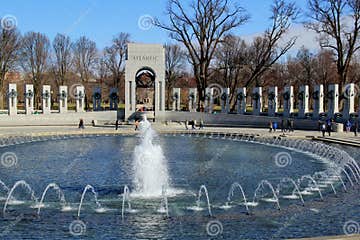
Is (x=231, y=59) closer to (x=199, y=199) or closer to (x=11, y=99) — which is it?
(x=11, y=99)

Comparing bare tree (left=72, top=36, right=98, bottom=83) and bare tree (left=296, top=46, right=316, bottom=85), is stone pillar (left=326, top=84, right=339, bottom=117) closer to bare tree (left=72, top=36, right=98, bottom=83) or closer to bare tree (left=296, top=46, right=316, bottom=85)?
bare tree (left=296, top=46, right=316, bottom=85)

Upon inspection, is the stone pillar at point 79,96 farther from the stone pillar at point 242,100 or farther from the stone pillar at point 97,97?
the stone pillar at point 242,100

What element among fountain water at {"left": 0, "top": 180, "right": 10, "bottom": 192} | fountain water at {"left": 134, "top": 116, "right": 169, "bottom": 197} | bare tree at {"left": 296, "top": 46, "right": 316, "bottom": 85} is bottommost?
fountain water at {"left": 0, "top": 180, "right": 10, "bottom": 192}

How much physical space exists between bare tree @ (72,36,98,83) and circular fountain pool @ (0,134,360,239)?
52398 mm

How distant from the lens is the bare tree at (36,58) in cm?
6567

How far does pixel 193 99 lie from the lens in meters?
53.1

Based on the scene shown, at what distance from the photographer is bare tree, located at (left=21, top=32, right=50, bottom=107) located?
215ft

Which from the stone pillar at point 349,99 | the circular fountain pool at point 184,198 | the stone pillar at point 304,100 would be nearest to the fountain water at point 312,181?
the circular fountain pool at point 184,198

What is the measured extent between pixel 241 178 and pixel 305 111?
26.7m

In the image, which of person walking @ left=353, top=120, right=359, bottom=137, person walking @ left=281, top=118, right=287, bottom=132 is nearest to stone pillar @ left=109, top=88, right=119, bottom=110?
person walking @ left=281, top=118, right=287, bottom=132

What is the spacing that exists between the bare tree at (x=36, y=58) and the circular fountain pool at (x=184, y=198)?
45646mm

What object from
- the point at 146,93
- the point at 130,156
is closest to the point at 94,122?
the point at 130,156

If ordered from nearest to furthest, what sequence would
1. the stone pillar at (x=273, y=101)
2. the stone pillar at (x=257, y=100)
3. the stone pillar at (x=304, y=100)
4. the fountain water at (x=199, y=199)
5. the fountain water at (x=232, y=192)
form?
1. the fountain water at (x=199, y=199)
2. the fountain water at (x=232, y=192)
3. the stone pillar at (x=304, y=100)
4. the stone pillar at (x=273, y=101)
5. the stone pillar at (x=257, y=100)

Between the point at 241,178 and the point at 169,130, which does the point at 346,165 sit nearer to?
the point at 241,178
